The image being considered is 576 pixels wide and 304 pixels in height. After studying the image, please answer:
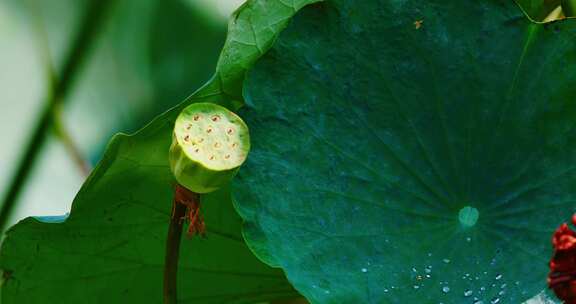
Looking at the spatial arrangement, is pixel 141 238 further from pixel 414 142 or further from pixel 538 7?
pixel 538 7

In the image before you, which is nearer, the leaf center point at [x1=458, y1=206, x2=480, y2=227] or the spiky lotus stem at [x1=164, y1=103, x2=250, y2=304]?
the spiky lotus stem at [x1=164, y1=103, x2=250, y2=304]

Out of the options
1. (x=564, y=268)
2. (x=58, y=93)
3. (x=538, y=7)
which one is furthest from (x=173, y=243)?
(x=58, y=93)

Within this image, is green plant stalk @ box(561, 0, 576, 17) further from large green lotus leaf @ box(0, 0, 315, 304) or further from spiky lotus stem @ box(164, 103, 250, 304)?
spiky lotus stem @ box(164, 103, 250, 304)

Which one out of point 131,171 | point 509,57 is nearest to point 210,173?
point 131,171

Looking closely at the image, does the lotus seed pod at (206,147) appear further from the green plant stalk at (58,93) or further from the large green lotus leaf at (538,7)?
the green plant stalk at (58,93)

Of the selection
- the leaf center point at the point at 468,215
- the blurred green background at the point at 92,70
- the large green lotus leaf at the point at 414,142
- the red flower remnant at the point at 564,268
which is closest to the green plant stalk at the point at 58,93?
the blurred green background at the point at 92,70

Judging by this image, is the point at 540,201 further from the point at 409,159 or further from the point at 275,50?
the point at 275,50

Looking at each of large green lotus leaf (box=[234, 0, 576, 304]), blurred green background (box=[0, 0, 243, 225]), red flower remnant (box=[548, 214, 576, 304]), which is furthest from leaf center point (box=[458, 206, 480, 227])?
blurred green background (box=[0, 0, 243, 225])
